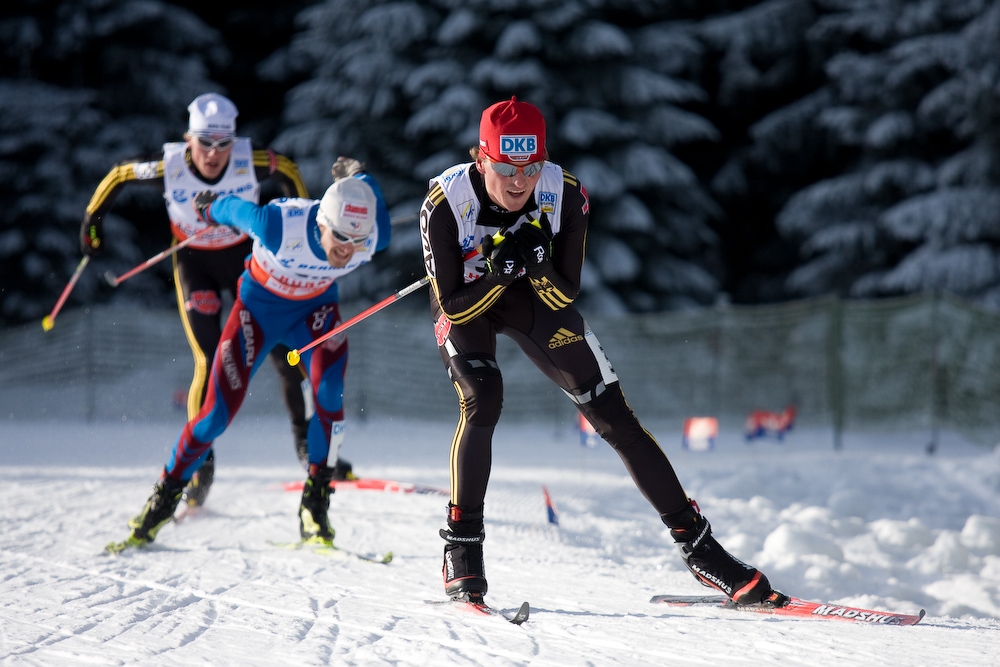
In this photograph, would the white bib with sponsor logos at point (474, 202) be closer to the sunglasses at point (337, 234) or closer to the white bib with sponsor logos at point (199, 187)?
the sunglasses at point (337, 234)

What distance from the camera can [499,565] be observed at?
4344mm

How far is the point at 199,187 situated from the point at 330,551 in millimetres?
2642

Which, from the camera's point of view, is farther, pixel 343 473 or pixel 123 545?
pixel 343 473

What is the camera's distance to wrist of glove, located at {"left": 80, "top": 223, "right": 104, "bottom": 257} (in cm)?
561

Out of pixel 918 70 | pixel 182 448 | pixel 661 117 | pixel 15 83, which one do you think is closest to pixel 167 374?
pixel 15 83

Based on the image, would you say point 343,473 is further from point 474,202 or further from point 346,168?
point 474,202

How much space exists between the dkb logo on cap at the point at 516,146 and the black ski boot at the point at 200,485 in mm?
3411

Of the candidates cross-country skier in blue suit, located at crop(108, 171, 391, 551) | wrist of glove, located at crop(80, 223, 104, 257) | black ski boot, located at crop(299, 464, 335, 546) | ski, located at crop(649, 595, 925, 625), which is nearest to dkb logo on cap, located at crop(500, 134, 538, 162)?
cross-country skier in blue suit, located at crop(108, 171, 391, 551)

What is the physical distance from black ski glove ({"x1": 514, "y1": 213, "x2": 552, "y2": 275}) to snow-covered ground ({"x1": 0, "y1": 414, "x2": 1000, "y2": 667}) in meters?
1.30

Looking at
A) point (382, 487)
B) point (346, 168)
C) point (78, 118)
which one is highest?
point (78, 118)

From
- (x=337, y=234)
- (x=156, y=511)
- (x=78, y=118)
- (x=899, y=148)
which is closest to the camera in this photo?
(x=337, y=234)

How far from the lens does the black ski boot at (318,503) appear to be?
4629 mm

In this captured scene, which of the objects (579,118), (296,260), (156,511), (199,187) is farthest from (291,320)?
(579,118)

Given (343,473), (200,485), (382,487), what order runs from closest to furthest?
(200,485), (382,487), (343,473)
